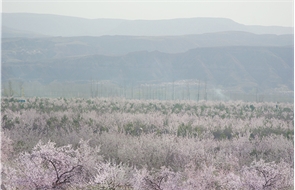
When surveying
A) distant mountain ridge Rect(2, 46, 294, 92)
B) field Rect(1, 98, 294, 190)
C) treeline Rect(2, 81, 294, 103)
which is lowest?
treeline Rect(2, 81, 294, 103)

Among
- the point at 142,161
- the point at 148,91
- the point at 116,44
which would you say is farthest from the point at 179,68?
the point at 142,161

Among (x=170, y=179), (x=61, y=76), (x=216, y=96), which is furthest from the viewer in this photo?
(x=61, y=76)

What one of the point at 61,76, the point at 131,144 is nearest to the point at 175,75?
the point at 61,76

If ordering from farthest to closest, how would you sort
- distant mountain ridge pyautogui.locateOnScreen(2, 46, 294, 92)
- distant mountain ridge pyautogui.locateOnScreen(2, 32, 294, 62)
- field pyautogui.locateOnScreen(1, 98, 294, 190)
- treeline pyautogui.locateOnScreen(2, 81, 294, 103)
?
distant mountain ridge pyautogui.locateOnScreen(2, 32, 294, 62) → distant mountain ridge pyautogui.locateOnScreen(2, 46, 294, 92) → treeline pyautogui.locateOnScreen(2, 81, 294, 103) → field pyautogui.locateOnScreen(1, 98, 294, 190)

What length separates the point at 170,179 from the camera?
7.35 m

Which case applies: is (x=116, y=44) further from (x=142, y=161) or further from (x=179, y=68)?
(x=142, y=161)

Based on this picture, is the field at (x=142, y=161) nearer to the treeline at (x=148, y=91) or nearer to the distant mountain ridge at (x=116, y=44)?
the treeline at (x=148, y=91)

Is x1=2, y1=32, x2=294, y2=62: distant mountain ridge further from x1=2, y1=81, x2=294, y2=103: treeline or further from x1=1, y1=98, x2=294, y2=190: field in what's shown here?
x1=1, y1=98, x2=294, y2=190: field

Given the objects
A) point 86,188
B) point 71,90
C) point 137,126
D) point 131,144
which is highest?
point 86,188

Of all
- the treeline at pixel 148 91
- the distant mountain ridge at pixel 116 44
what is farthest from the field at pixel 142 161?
the distant mountain ridge at pixel 116 44

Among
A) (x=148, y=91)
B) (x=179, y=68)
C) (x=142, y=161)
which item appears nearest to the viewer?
(x=142, y=161)

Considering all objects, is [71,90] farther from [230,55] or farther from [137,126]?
[137,126]

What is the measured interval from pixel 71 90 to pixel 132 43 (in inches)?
2770

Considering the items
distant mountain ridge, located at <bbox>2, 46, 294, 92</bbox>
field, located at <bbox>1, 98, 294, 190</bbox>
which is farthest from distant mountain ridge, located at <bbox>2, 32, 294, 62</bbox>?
field, located at <bbox>1, 98, 294, 190</bbox>
